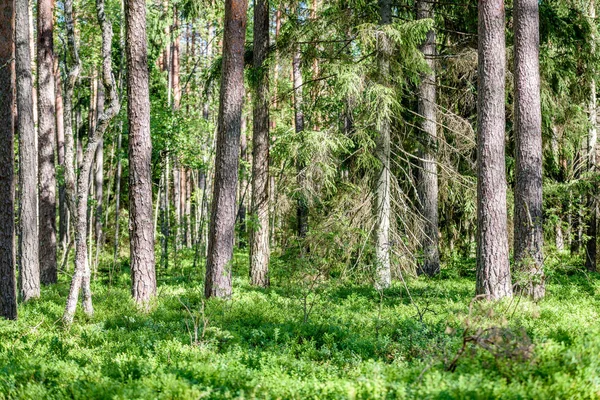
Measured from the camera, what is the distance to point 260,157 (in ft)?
43.0

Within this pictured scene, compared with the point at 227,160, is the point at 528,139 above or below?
above

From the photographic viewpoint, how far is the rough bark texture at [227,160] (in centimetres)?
1074

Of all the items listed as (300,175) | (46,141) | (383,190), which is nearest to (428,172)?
(383,190)

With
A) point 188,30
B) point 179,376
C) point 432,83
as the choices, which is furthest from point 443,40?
point 188,30

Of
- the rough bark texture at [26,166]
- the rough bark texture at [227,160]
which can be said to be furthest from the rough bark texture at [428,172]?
the rough bark texture at [26,166]

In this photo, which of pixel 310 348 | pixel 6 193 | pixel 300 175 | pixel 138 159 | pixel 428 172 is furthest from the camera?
pixel 428 172

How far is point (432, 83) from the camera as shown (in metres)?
13.6

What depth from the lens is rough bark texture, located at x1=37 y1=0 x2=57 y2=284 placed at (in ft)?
44.7

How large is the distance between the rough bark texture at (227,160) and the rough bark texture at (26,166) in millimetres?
4119

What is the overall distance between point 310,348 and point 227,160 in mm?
5070

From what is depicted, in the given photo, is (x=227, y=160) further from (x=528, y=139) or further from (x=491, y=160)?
(x=528, y=139)

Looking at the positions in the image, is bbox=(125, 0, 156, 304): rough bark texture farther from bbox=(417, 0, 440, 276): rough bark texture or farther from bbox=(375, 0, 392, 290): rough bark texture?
bbox=(417, 0, 440, 276): rough bark texture

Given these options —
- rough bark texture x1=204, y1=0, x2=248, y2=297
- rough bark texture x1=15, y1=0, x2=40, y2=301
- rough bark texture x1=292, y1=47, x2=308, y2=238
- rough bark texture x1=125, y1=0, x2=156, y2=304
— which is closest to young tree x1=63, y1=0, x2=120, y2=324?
rough bark texture x1=125, y1=0, x2=156, y2=304

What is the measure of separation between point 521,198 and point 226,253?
5576mm
